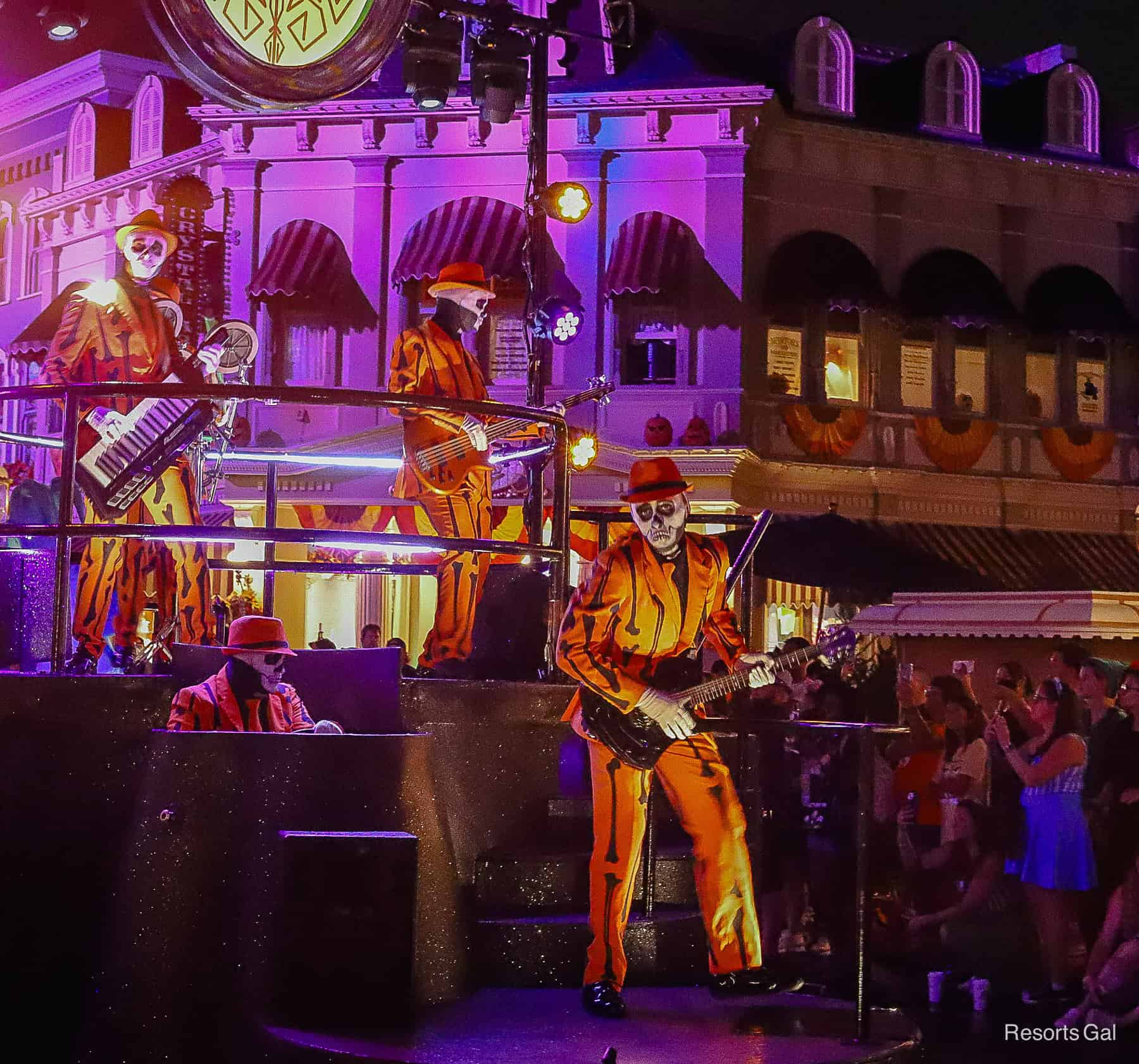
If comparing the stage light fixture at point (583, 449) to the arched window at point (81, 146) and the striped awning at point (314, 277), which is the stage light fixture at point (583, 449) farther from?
the arched window at point (81, 146)

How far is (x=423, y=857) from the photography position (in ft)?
19.4

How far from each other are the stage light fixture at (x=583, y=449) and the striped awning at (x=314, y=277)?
13091 millimetres

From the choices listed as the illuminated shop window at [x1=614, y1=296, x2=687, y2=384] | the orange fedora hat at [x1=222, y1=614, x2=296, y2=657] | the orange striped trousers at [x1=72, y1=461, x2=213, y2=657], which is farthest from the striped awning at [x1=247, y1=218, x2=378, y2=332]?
the orange fedora hat at [x1=222, y1=614, x2=296, y2=657]

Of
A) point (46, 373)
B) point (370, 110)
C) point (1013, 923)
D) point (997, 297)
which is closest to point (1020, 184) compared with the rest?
point (997, 297)

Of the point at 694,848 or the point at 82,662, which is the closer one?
the point at 694,848

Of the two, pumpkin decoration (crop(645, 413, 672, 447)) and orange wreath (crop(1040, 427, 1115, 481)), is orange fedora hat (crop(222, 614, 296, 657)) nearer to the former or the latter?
pumpkin decoration (crop(645, 413, 672, 447))

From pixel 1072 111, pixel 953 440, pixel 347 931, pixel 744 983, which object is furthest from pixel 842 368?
pixel 347 931

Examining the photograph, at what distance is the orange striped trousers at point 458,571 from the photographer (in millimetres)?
7508

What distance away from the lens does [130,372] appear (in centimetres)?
775

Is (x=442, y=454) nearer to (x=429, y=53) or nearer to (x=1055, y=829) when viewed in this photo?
(x=1055, y=829)

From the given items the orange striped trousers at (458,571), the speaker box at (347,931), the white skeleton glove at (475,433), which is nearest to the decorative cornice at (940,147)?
the orange striped trousers at (458,571)

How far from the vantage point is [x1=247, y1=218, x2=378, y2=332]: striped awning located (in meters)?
→ 23.5

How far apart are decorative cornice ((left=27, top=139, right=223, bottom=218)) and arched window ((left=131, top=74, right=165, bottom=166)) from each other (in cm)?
25

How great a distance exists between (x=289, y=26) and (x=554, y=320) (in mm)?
6204
